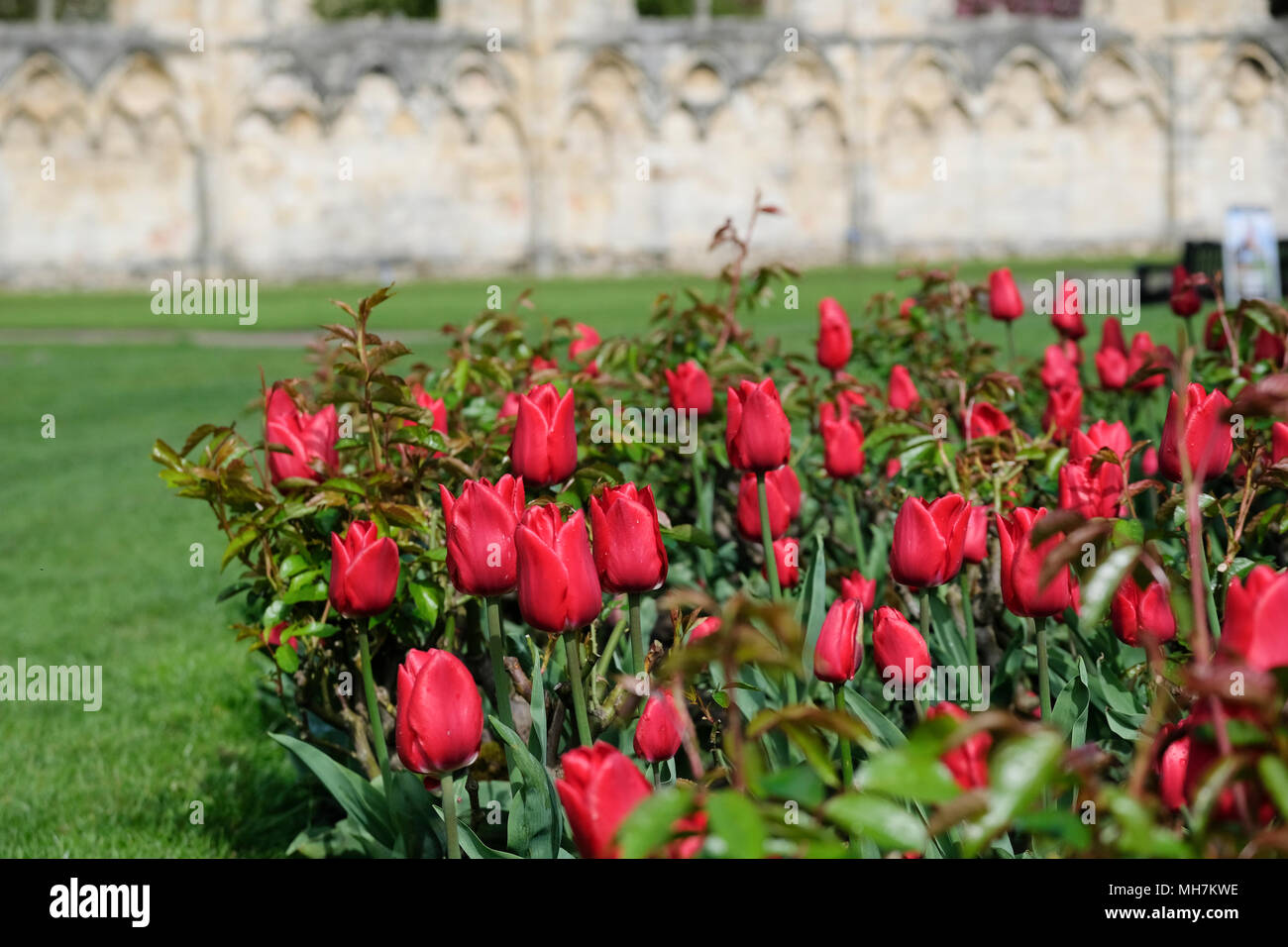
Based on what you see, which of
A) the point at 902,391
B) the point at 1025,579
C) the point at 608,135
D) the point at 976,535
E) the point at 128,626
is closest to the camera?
the point at 1025,579

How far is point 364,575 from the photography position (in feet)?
5.54

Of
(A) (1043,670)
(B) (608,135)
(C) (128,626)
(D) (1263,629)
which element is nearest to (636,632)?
(A) (1043,670)

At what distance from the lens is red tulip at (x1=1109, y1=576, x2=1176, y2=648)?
5.35ft

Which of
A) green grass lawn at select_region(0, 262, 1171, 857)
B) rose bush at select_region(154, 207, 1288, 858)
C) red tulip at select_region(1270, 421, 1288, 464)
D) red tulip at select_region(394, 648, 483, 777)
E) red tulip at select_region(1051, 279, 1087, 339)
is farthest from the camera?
red tulip at select_region(1051, 279, 1087, 339)

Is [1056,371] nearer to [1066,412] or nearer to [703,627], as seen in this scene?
[1066,412]

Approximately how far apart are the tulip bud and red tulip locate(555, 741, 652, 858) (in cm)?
51

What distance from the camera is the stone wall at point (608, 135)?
25453mm

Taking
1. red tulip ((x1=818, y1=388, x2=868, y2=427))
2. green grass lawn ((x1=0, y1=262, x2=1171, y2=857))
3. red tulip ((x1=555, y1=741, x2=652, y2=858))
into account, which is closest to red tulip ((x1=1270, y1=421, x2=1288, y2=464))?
red tulip ((x1=818, y1=388, x2=868, y2=427))

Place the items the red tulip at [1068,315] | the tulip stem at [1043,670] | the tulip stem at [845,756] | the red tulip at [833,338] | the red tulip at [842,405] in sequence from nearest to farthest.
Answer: the tulip stem at [845,756] < the tulip stem at [1043,670] < the red tulip at [842,405] < the red tulip at [833,338] < the red tulip at [1068,315]

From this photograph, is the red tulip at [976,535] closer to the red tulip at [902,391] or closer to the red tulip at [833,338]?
the red tulip at [902,391]

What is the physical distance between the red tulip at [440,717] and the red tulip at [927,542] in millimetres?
655

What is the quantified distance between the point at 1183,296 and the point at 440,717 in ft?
8.90

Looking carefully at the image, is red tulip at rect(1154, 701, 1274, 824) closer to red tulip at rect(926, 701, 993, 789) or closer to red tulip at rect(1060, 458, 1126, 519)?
red tulip at rect(926, 701, 993, 789)

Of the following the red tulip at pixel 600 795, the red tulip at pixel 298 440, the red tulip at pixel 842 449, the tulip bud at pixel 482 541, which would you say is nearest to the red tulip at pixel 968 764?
the red tulip at pixel 600 795
